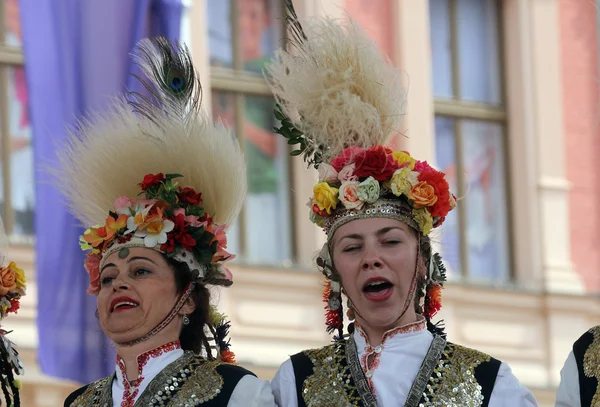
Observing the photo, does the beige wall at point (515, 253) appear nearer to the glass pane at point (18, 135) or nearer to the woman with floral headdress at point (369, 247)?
the glass pane at point (18, 135)

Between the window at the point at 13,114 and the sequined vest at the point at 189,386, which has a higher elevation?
the window at the point at 13,114

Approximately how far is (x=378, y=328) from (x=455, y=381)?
1.10 feet

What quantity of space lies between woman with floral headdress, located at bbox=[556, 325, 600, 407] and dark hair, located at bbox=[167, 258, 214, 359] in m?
1.28

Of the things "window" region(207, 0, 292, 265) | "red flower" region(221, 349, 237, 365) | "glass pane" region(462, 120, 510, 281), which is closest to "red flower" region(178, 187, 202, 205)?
"red flower" region(221, 349, 237, 365)

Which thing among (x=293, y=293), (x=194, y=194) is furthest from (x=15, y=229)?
(x=194, y=194)

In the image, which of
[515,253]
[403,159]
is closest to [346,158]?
[403,159]

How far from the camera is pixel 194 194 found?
24.7 feet

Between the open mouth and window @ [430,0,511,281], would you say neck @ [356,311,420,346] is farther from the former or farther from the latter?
window @ [430,0,511,281]

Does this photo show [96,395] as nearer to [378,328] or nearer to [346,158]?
[378,328]

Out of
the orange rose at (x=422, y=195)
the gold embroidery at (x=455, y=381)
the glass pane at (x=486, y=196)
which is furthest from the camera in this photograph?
the glass pane at (x=486, y=196)

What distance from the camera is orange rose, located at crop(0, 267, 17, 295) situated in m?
7.79

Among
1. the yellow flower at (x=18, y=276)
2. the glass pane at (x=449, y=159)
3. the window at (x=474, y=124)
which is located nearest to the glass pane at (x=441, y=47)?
the window at (x=474, y=124)

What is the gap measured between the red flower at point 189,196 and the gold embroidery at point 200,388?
0.63 metres

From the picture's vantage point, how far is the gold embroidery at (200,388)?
711 centimetres
